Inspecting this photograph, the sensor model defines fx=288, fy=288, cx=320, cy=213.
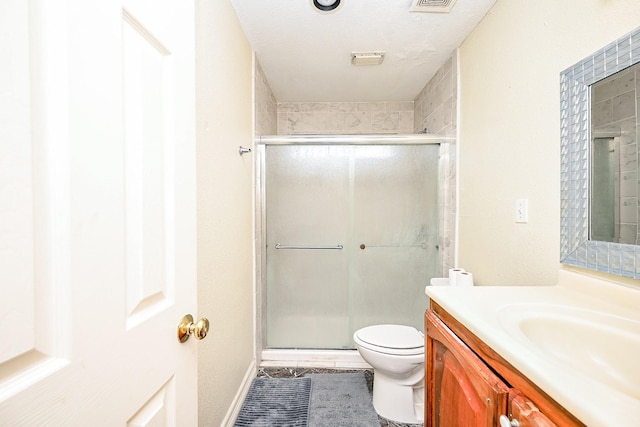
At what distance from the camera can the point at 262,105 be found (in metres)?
2.21

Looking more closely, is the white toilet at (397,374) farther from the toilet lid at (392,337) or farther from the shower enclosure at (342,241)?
the shower enclosure at (342,241)

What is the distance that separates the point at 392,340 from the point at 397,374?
17cm

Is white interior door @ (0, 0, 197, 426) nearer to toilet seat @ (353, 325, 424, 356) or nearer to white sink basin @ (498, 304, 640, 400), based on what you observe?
white sink basin @ (498, 304, 640, 400)

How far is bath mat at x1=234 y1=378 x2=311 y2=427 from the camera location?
1508 mm

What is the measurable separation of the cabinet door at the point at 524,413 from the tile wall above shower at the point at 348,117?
256 cm

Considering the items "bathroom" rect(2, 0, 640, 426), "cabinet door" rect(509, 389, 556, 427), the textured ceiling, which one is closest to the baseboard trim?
"bathroom" rect(2, 0, 640, 426)

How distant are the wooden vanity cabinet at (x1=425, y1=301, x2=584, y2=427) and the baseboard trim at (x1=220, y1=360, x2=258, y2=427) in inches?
37.9

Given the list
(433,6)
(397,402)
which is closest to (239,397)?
(397,402)

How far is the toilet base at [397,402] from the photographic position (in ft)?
5.17

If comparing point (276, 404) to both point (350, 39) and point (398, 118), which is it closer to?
point (350, 39)

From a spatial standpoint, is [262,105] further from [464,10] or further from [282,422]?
[282,422]

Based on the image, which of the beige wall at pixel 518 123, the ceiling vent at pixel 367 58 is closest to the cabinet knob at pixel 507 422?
the beige wall at pixel 518 123

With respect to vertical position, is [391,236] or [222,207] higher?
[222,207]

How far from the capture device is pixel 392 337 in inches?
66.7
